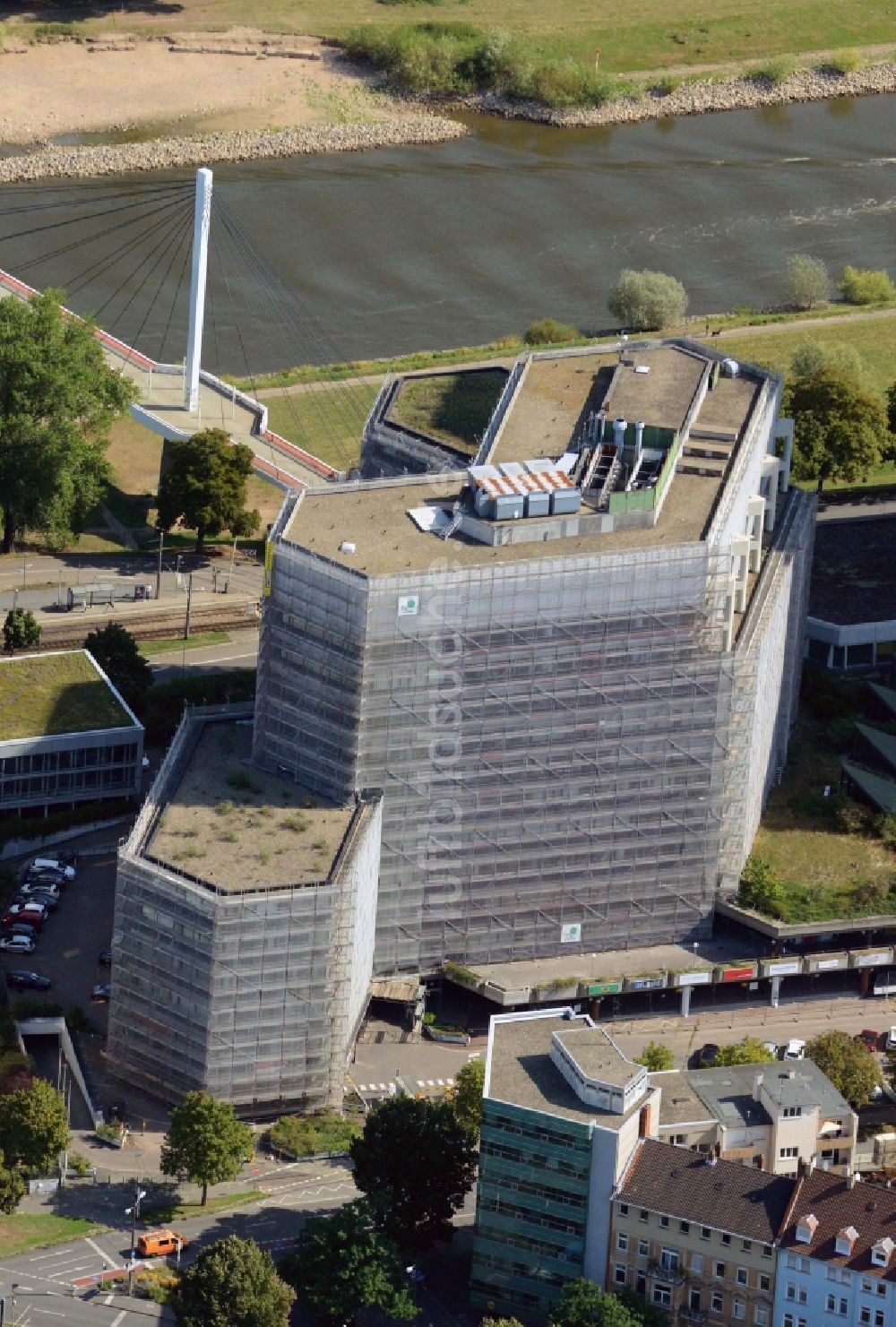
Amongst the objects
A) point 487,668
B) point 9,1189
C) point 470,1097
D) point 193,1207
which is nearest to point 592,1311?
point 470,1097

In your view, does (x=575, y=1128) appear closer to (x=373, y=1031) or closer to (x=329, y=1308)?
(x=329, y=1308)

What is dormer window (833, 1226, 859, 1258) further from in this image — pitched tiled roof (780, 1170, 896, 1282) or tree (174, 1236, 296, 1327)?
tree (174, 1236, 296, 1327)

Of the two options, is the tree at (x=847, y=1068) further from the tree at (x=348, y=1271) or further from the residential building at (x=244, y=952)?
the tree at (x=348, y=1271)

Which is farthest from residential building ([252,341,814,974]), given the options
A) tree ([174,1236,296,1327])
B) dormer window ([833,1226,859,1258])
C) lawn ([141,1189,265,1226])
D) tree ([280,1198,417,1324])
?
dormer window ([833,1226,859,1258])

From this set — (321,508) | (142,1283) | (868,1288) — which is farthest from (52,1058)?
(868,1288)

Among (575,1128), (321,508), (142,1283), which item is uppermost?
(321,508)

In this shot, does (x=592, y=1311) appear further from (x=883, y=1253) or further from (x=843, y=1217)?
(x=883, y=1253)
